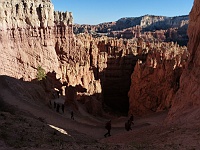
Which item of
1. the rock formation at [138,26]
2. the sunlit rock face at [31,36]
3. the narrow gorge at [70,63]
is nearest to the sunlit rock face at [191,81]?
the narrow gorge at [70,63]

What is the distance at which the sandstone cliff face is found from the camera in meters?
29.8

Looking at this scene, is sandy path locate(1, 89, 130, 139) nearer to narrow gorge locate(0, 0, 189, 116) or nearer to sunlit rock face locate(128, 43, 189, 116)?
narrow gorge locate(0, 0, 189, 116)

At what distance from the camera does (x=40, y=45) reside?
36.0 metres

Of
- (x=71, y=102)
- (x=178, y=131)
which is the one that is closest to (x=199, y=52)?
(x=178, y=131)

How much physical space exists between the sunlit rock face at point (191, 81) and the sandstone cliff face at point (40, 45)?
747 inches

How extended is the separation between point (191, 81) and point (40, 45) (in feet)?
83.7

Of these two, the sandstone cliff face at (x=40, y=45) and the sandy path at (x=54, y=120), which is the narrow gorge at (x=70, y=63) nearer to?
the sandstone cliff face at (x=40, y=45)

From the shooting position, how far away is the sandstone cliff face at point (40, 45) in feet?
97.8

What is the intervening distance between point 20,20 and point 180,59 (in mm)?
22360

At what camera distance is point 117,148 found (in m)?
9.08

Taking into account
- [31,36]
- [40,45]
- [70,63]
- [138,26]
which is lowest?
[70,63]

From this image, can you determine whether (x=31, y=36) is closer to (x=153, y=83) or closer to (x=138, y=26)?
(x=153, y=83)

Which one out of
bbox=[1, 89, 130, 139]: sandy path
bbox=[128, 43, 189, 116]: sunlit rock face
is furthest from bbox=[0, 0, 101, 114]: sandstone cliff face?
bbox=[1, 89, 130, 139]: sandy path

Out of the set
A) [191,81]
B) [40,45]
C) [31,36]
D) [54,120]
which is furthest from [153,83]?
[191,81]
